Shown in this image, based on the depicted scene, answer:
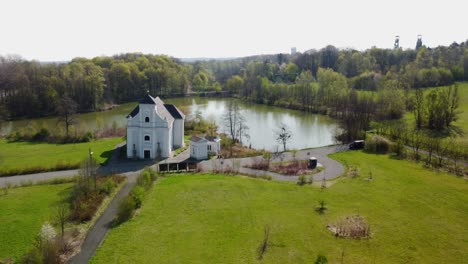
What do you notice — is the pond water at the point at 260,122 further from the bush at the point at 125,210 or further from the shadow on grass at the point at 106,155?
the bush at the point at 125,210

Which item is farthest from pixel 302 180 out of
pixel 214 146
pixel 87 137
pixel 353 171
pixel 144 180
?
pixel 87 137

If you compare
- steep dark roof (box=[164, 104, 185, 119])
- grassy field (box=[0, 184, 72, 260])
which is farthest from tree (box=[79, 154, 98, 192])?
steep dark roof (box=[164, 104, 185, 119])

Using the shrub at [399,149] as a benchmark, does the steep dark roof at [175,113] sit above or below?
above

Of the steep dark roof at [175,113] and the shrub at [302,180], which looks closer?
the shrub at [302,180]

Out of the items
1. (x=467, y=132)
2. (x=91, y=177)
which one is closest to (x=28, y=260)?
(x=91, y=177)

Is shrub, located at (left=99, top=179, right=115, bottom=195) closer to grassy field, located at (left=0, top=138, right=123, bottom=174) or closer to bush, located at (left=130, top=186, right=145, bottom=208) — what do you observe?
bush, located at (left=130, top=186, right=145, bottom=208)

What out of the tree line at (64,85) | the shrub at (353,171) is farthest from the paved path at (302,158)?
the tree line at (64,85)

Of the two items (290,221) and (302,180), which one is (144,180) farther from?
(302,180)
